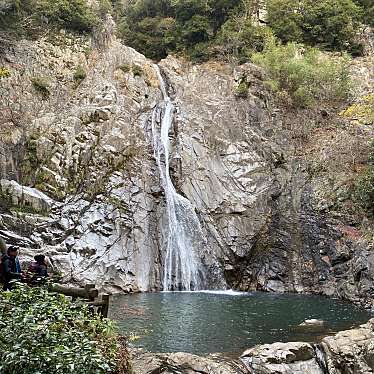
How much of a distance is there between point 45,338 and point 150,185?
57.6 ft

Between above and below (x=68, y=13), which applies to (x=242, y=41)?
below

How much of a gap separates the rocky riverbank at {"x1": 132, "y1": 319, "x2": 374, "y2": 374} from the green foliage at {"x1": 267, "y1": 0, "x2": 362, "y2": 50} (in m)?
29.0

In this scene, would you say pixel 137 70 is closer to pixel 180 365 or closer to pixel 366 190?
pixel 366 190

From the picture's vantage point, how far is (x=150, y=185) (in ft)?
76.5

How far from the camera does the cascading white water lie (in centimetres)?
2131

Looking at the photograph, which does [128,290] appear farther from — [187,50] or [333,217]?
[187,50]

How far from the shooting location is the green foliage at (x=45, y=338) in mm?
5578

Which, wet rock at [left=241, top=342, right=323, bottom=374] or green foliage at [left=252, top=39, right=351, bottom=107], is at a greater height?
green foliage at [left=252, top=39, right=351, bottom=107]

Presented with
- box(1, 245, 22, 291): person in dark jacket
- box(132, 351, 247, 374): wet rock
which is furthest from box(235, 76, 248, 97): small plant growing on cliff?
box(1, 245, 22, 291): person in dark jacket

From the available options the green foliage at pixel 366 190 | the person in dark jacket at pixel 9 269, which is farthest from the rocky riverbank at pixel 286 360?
the green foliage at pixel 366 190

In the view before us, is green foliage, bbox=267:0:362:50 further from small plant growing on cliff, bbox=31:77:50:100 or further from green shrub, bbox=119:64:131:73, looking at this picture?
small plant growing on cliff, bbox=31:77:50:100

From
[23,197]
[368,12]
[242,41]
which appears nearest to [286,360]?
[23,197]

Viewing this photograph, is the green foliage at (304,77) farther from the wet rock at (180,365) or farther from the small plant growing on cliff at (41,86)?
the wet rock at (180,365)

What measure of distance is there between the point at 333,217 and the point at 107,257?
36.2 feet
